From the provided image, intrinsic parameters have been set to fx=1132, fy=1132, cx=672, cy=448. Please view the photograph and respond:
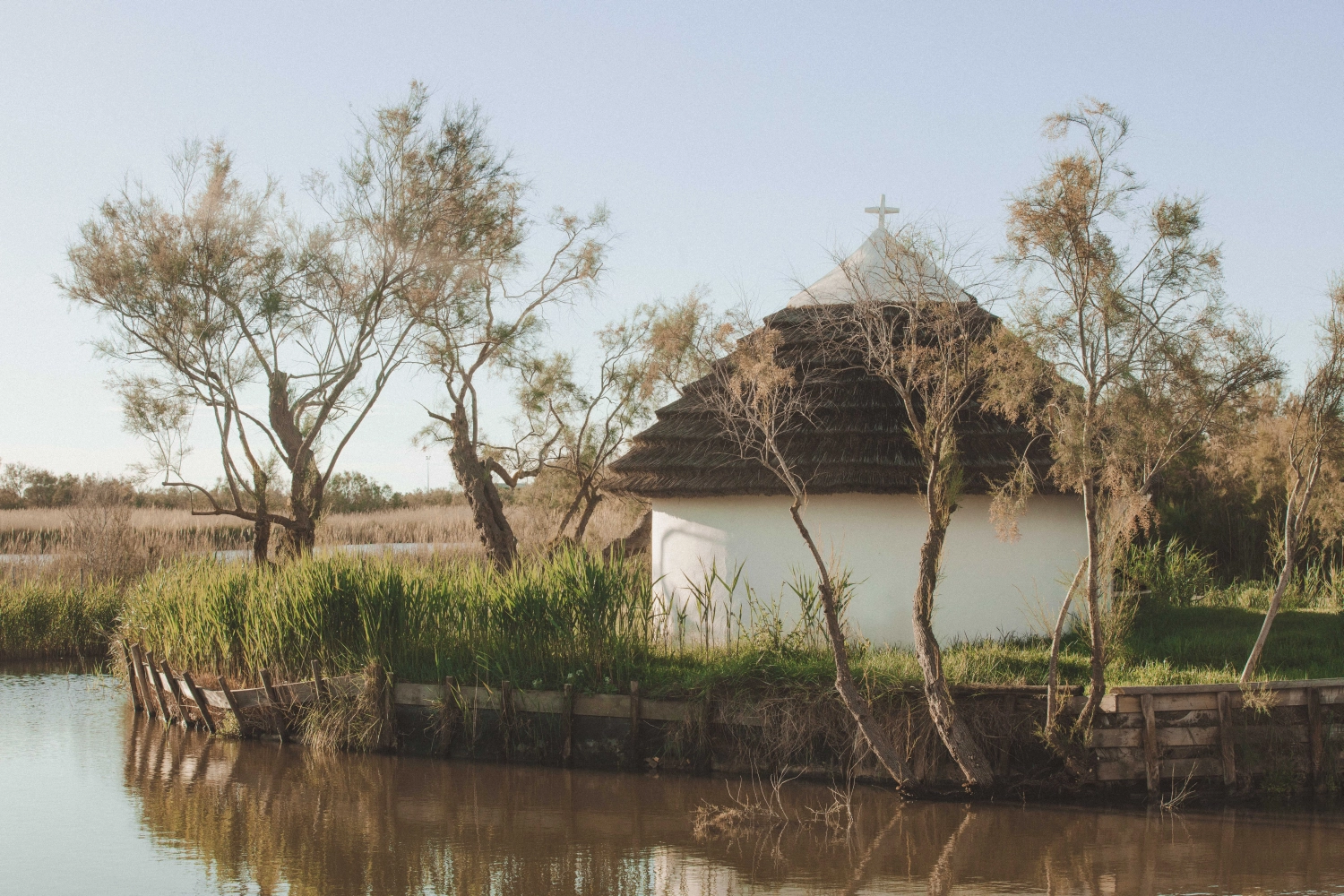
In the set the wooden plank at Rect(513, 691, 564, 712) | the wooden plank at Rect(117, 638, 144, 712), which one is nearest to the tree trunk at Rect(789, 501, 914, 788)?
the wooden plank at Rect(513, 691, 564, 712)

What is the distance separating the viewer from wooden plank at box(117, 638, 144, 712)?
13640 mm

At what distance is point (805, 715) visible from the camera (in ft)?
32.0

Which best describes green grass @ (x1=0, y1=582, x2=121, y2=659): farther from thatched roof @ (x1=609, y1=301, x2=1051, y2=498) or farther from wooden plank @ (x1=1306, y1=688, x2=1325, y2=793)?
wooden plank @ (x1=1306, y1=688, x2=1325, y2=793)

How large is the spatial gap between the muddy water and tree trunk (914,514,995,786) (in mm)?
336

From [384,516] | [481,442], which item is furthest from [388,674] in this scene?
[384,516]

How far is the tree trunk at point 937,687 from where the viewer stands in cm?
902

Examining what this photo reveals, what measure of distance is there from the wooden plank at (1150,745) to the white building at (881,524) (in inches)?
118

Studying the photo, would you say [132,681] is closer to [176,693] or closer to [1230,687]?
[176,693]

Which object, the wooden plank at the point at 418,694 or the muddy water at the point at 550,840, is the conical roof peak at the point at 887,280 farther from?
the wooden plank at the point at 418,694

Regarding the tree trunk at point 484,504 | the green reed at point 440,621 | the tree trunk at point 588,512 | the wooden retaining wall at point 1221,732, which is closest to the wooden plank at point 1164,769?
the wooden retaining wall at point 1221,732

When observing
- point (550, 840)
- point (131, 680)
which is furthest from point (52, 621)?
point (550, 840)

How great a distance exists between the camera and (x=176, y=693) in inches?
495

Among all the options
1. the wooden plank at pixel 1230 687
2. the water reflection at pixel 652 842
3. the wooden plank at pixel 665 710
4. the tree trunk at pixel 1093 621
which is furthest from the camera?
the wooden plank at pixel 665 710

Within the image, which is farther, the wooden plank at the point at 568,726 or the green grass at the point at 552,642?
the wooden plank at the point at 568,726
